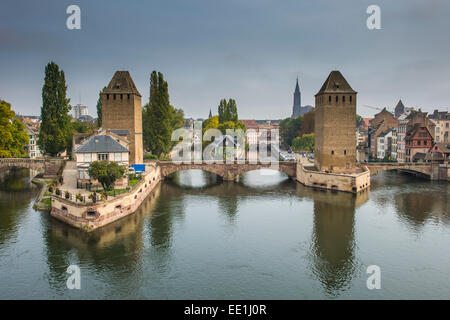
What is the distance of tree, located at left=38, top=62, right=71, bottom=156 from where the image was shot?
5550cm

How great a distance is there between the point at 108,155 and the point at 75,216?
10.7 meters

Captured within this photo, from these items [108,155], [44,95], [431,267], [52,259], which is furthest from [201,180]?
[431,267]

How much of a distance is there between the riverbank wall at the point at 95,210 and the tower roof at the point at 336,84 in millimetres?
31819

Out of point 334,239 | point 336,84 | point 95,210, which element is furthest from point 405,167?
point 95,210

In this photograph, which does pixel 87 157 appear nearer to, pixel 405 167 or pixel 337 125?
pixel 337 125

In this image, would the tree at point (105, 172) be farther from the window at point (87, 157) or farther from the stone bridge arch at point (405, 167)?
the stone bridge arch at point (405, 167)

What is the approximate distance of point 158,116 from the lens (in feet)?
208

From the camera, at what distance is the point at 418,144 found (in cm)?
6806

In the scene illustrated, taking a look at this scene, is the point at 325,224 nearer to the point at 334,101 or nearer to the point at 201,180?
the point at 334,101

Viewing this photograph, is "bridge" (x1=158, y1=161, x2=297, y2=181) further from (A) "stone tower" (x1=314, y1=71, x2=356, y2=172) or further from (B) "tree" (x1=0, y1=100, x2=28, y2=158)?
(B) "tree" (x1=0, y1=100, x2=28, y2=158)

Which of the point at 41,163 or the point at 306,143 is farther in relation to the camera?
the point at 306,143

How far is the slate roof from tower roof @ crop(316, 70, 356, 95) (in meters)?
31.1

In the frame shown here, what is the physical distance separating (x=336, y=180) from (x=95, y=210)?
32.7 m

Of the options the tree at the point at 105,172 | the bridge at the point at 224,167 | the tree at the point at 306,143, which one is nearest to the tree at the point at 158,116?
the bridge at the point at 224,167
